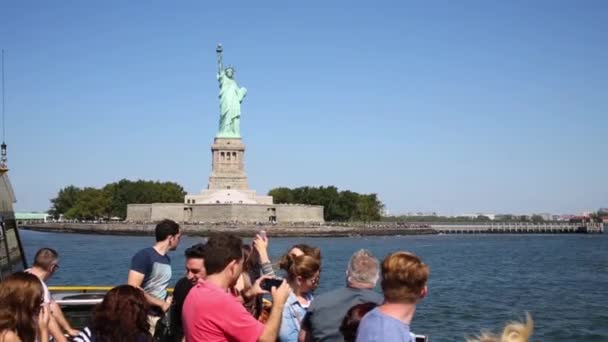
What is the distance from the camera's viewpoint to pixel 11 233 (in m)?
7.74

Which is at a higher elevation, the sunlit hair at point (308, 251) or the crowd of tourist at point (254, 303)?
the sunlit hair at point (308, 251)

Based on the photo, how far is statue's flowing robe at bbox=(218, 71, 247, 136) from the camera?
68438 millimetres

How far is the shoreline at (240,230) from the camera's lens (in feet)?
214

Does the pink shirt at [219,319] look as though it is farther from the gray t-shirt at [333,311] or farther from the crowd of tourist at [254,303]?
the gray t-shirt at [333,311]

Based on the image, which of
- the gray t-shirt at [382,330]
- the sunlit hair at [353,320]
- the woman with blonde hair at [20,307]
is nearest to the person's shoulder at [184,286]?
the woman with blonde hair at [20,307]

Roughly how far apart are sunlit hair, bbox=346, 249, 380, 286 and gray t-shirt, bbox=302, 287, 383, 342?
66 mm

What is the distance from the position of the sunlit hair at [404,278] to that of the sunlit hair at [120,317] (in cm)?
149

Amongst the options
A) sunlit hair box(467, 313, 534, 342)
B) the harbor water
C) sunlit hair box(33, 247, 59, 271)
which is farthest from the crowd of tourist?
the harbor water

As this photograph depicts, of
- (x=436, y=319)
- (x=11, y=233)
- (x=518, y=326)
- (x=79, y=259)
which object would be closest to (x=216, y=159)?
(x=79, y=259)

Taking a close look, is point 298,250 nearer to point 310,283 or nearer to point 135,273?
point 310,283

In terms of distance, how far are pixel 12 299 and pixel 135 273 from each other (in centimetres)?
225

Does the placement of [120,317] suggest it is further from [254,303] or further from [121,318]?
[254,303]

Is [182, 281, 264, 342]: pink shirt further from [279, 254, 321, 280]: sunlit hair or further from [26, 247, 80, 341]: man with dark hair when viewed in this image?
[26, 247, 80, 341]: man with dark hair

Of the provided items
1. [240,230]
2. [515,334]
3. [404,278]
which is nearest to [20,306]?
[404,278]
